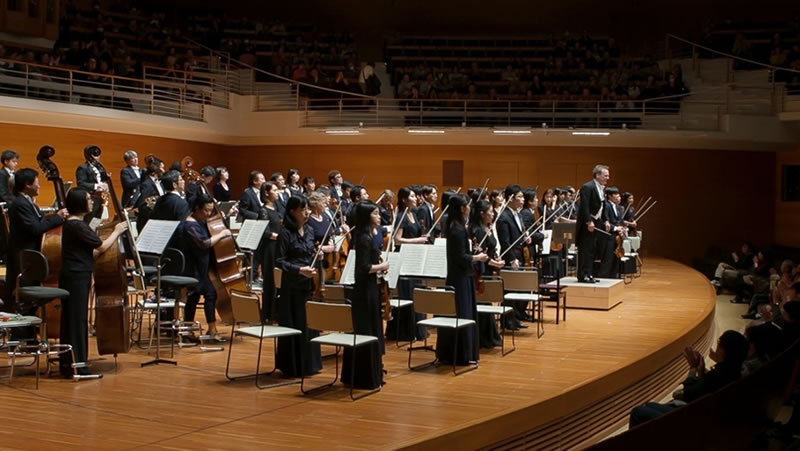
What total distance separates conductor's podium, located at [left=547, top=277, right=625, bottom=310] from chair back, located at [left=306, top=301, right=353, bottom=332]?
519cm

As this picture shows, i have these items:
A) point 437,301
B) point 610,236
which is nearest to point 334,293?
point 437,301

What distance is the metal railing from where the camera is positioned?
14141 mm

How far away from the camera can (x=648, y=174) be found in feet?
66.7

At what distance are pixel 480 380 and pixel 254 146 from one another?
1510cm

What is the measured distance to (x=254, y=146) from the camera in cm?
2127

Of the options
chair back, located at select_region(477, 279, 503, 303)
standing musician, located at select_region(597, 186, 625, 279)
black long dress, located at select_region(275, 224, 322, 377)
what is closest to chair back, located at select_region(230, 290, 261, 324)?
black long dress, located at select_region(275, 224, 322, 377)

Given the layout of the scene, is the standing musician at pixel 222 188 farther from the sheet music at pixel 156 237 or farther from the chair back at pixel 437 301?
the chair back at pixel 437 301

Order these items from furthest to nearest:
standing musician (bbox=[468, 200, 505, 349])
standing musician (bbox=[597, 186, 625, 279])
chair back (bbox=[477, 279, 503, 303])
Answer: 1. standing musician (bbox=[597, 186, 625, 279])
2. standing musician (bbox=[468, 200, 505, 349])
3. chair back (bbox=[477, 279, 503, 303])

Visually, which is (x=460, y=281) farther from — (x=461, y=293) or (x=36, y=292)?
(x=36, y=292)

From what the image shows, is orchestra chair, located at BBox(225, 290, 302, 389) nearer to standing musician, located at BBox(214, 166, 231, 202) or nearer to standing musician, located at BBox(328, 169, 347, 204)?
standing musician, located at BBox(214, 166, 231, 202)

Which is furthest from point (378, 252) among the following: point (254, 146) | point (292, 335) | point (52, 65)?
point (254, 146)

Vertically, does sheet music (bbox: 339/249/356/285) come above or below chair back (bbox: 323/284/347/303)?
above

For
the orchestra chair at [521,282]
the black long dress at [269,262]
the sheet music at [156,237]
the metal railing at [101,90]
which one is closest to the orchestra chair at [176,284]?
the sheet music at [156,237]

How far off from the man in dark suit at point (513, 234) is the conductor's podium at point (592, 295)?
105 cm
